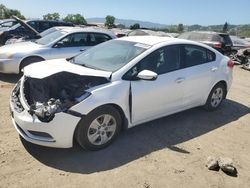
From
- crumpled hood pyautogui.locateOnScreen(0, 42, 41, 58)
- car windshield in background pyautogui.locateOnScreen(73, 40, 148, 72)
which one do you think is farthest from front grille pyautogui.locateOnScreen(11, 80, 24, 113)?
crumpled hood pyautogui.locateOnScreen(0, 42, 41, 58)

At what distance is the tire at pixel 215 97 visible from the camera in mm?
6797

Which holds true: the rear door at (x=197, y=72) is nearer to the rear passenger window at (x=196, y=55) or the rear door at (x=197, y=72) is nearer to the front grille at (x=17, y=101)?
the rear passenger window at (x=196, y=55)

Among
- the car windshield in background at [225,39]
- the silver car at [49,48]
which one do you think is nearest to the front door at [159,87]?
the silver car at [49,48]

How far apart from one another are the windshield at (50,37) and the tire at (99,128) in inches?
205

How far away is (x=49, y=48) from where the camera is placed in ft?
29.7

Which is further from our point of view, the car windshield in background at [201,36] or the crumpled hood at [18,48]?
the car windshield in background at [201,36]

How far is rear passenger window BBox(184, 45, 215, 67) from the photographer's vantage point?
6079 millimetres

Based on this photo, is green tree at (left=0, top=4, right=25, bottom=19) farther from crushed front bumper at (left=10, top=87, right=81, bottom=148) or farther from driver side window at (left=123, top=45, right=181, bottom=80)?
crushed front bumper at (left=10, top=87, right=81, bottom=148)

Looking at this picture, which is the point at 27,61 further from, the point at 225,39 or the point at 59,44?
the point at 225,39

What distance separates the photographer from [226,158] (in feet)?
15.9

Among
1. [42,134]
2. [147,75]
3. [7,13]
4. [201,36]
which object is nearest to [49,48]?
[147,75]

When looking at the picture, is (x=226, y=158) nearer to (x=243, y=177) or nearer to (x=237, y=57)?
(x=243, y=177)

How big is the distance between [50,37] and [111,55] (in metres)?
4.53

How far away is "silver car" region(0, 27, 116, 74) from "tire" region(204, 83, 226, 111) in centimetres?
433
